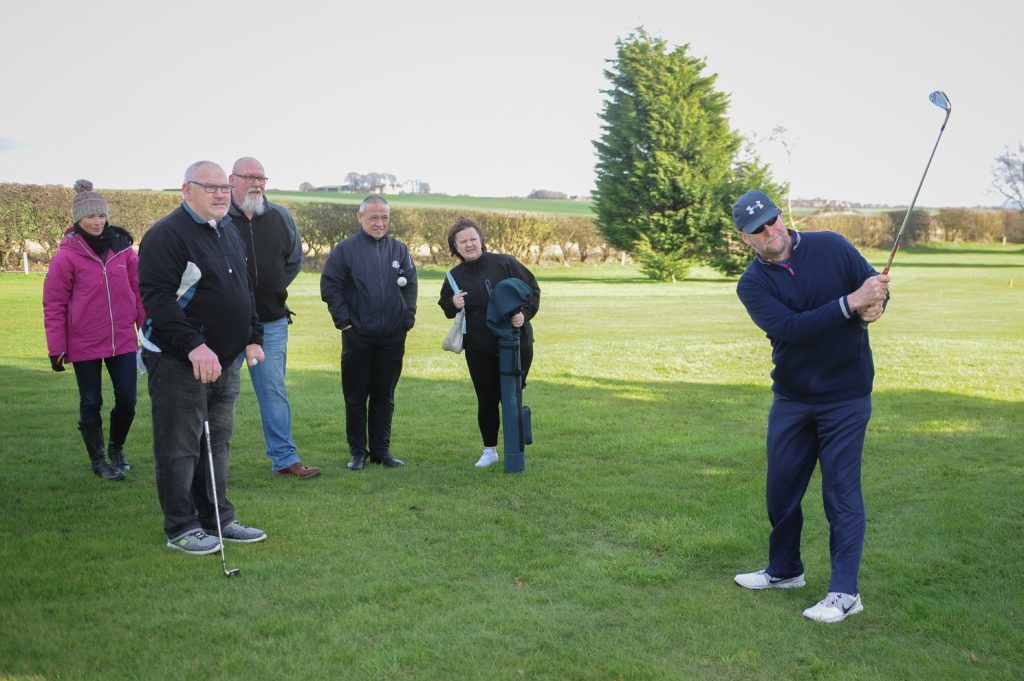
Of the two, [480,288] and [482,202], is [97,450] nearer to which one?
[480,288]

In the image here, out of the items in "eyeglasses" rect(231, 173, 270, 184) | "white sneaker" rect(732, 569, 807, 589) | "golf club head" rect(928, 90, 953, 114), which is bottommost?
"white sneaker" rect(732, 569, 807, 589)

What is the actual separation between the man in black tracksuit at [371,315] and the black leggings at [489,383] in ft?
2.13

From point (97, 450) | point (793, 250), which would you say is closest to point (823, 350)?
point (793, 250)

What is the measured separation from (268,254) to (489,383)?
84.5 inches

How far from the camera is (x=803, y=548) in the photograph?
19.4 feet

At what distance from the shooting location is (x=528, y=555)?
18.7 ft

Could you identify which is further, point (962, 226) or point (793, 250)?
point (962, 226)

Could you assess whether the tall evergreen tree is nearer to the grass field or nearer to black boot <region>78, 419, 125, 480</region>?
the grass field

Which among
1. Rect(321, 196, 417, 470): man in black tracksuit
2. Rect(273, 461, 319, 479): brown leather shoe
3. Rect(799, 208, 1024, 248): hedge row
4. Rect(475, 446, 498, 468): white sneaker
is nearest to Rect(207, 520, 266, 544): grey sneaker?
Rect(273, 461, 319, 479): brown leather shoe

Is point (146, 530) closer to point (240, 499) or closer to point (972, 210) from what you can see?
point (240, 499)

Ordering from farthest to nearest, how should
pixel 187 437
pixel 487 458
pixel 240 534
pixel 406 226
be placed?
1. pixel 406 226
2. pixel 487 458
3. pixel 240 534
4. pixel 187 437

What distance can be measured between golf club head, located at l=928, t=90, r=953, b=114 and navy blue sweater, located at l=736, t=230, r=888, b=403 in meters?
0.79

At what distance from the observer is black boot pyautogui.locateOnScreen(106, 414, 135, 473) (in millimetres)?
7539

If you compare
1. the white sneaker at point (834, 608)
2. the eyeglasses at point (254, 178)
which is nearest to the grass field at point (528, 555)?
the white sneaker at point (834, 608)
